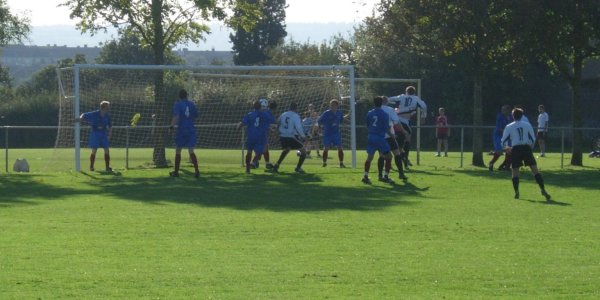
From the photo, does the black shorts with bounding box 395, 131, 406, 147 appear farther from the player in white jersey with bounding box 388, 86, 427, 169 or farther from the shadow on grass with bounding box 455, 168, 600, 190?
the shadow on grass with bounding box 455, 168, 600, 190

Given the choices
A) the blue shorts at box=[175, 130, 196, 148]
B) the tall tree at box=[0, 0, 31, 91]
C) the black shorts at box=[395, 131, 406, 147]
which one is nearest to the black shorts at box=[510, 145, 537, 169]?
the black shorts at box=[395, 131, 406, 147]

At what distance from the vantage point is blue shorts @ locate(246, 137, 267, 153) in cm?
2603

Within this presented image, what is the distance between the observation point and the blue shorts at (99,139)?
26859 millimetres

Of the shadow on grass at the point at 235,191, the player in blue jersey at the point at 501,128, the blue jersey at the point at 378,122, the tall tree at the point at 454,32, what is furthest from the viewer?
the tall tree at the point at 454,32

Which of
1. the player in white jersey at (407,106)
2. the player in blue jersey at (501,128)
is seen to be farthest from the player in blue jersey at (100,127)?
the player in blue jersey at (501,128)

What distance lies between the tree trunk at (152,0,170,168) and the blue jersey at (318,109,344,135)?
442 cm

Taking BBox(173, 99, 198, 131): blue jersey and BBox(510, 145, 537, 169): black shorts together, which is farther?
BBox(173, 99, 198, 131): blue jersey

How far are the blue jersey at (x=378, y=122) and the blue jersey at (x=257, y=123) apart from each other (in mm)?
3876

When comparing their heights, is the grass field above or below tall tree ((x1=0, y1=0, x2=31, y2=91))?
below

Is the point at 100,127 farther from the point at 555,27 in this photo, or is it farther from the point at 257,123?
the point at 555,27

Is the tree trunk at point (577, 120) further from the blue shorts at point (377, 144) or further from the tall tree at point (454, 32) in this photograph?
the blue shorts at point (377, 144)

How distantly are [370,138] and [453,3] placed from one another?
25.6 feet

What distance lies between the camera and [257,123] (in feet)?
85.2

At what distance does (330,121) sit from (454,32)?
4367 millimetres
